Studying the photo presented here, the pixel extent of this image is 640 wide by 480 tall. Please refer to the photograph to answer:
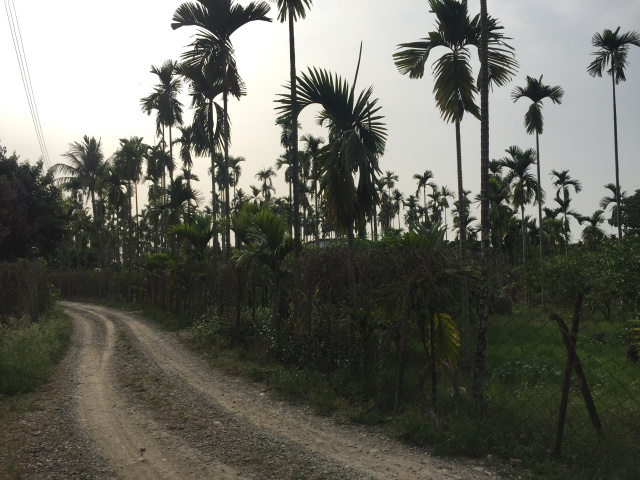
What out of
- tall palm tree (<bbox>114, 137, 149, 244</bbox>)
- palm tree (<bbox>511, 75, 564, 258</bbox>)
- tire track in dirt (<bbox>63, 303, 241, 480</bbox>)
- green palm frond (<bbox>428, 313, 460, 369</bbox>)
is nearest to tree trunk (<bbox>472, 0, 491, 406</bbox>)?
green palm frond (<bbox>428, 313, 460, 369</bbox>)

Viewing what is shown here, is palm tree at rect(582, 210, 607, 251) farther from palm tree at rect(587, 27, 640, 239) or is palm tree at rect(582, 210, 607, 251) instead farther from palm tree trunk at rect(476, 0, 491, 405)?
palm tree trunk at rect(476, 0, 491, 405)

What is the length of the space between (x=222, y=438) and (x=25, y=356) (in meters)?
6.31

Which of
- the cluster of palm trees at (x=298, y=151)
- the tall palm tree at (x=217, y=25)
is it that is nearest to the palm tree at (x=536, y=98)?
the cluster of palm trees at (x=298, y=151)

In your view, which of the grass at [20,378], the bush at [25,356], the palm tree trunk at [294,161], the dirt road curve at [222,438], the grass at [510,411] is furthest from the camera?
the palm tree trunk at [294,161]

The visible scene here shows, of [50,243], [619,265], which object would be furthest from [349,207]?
[50,243]

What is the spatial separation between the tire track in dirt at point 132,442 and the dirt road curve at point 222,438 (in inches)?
0.4

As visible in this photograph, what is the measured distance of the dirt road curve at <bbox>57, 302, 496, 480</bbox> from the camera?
5219mm

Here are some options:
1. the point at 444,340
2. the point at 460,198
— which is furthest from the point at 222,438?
the point at 460,198

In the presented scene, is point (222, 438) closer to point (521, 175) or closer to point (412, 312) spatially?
point (412, 312)

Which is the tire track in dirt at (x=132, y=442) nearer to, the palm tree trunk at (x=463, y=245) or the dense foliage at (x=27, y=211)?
the palm tree trunk at (x=463, y=245)

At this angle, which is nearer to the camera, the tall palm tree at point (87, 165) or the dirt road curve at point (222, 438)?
the dirt road curve at point (222, 438)

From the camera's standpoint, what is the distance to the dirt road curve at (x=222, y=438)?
205 inches

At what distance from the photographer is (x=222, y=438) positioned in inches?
248

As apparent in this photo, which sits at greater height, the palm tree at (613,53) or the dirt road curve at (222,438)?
the palm tree at (613,53)
